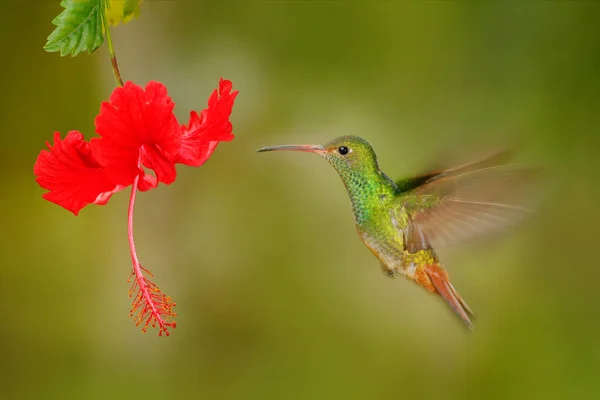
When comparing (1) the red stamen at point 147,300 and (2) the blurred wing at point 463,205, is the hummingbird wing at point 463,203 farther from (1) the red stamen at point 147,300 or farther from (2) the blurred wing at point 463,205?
(1) the red stamen at point 147,300

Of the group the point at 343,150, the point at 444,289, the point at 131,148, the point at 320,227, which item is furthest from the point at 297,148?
the point at 320,227

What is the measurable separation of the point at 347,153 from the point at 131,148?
0.68ft

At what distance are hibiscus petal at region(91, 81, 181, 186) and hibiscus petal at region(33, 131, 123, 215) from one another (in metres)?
0.03

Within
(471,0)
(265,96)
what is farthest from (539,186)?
(471,0)

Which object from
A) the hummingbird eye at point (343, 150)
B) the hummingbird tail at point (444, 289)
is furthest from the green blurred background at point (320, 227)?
the hummingbird eye at point (343, 150)

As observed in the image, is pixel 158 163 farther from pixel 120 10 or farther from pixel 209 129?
pixel 120 10

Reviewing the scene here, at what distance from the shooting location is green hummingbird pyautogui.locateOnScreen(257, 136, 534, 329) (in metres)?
0.58

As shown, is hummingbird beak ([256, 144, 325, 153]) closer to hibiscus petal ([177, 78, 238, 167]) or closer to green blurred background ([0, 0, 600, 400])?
hibiscus petal ([177, 78, 238, 167])

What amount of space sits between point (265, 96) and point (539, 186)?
1705mm

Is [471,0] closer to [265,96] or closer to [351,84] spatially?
[351,84]

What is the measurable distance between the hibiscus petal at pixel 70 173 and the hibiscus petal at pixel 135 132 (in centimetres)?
3

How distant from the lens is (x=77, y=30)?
0.44m

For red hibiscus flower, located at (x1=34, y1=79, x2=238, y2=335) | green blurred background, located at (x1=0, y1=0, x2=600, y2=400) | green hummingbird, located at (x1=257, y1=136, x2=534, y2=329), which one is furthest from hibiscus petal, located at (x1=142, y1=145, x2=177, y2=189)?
green blurred background, located at (x1=0, y1=0, x2=600, y2=400)

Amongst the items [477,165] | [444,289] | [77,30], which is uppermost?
[77,30]
